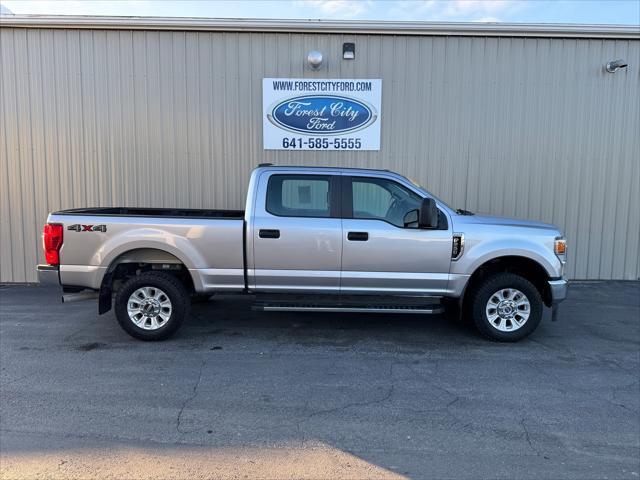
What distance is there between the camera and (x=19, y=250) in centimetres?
913

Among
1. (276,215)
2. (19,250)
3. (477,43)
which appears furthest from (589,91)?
(19,250)

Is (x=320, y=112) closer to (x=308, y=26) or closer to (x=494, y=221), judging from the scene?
(x=308, y=26)

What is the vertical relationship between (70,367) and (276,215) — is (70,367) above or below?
below

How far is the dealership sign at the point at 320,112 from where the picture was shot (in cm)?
891

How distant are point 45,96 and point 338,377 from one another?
789 centimetres

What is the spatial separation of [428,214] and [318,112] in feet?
14.4

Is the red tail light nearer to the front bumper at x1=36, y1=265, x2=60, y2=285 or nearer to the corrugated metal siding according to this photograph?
the front bumper at x1=36, y1=265, x2=60, y2=285

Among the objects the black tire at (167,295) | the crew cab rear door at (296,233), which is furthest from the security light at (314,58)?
the black tire at (167,295)

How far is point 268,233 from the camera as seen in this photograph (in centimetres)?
544

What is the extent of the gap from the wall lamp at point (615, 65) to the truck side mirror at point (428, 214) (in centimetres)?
596

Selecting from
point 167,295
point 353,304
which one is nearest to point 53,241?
point 167,295

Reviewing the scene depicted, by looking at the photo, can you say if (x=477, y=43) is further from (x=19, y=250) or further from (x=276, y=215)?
(x=19, y=250)

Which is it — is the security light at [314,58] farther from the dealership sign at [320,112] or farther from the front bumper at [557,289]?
Result: the front bumper at [557,289]

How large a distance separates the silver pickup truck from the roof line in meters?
4.32
